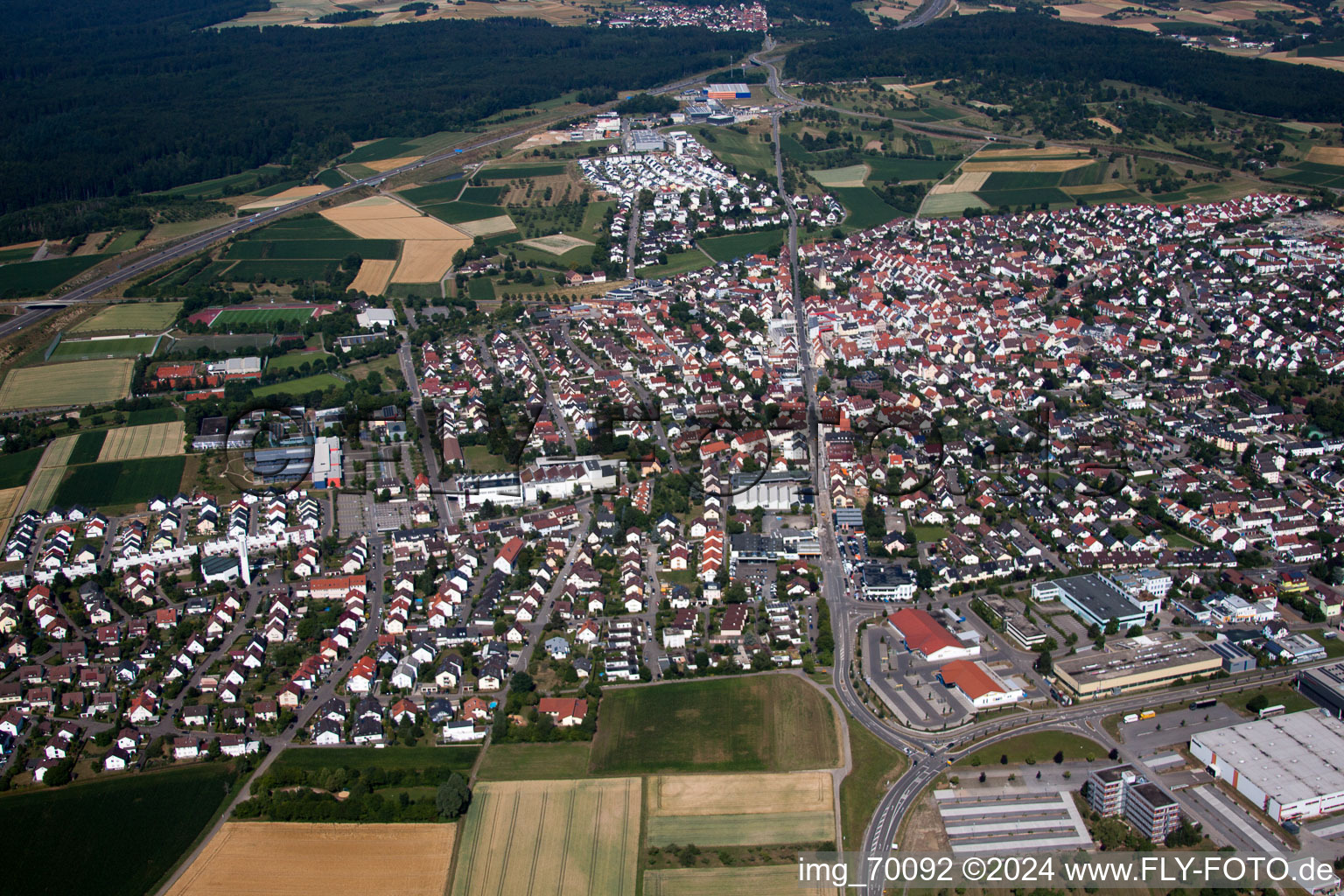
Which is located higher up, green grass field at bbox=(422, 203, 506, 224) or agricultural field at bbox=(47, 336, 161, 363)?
green grass field at bbox=(422, 203, 506, 224)

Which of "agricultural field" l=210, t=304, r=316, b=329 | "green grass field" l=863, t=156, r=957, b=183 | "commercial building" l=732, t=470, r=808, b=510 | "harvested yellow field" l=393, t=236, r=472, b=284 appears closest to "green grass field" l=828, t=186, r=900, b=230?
"green grass field" l=863, t=156, r=957, b=183

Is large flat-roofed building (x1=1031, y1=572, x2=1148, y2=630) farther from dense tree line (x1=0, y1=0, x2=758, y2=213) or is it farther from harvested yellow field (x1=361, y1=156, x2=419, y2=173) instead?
dense tree line (x1=0, y1=0, x2=758, y2=213)

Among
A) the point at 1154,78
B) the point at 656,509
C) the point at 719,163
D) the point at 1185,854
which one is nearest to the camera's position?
the point at 1185,854

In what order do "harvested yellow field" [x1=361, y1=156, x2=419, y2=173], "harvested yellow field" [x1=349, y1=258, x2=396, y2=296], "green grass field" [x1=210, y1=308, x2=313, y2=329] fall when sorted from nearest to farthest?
"green grass field" [x1=210, y1=308, x2=313, y2=329], "harvested yellow field" [x1=349, y1=258, x2=396, y2=296], "harvested yellow field" [x1=361, y1=156, x2=419, y2=173]

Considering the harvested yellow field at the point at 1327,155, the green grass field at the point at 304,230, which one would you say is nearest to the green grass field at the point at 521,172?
the green grass field at the point at 304,230

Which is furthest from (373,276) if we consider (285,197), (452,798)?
(452,798)

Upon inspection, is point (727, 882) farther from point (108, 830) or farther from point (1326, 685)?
point (1326, 685)

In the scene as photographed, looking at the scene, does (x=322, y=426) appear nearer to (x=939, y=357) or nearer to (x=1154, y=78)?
(x=939, y=357)

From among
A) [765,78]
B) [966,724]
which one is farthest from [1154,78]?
[966,724]
